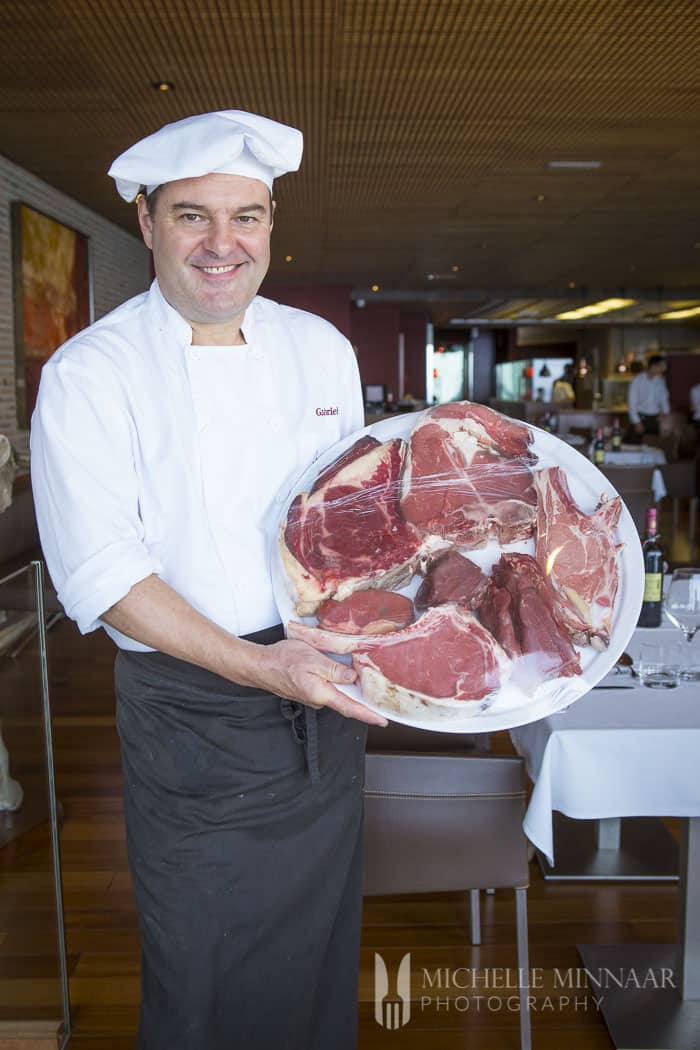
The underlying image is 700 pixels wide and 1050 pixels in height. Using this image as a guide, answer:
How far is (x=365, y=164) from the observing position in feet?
23.0

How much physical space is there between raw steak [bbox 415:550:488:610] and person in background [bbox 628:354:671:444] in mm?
10429

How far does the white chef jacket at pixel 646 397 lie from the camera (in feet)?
36.8

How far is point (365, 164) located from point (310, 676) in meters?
6.53

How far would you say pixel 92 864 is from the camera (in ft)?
9.31

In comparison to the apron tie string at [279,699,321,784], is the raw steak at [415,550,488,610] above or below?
above

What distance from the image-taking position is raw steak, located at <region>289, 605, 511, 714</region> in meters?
1.16

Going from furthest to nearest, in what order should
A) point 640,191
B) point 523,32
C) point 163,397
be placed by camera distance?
point 640,191 → point 523,32 → point 163,397

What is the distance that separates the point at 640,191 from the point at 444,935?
7.18 meters

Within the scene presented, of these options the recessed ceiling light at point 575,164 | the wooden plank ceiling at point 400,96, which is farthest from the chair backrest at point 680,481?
the recessed ceiling light at point 575,164

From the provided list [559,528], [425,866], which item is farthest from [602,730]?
[559,528]

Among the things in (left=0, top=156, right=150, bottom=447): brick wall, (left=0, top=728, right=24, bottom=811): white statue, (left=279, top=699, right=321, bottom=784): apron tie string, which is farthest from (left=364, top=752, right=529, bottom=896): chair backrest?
(left=0, top=156, right=150, bottom=447): brick wall

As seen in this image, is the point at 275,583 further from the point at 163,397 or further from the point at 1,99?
the point at 1,99

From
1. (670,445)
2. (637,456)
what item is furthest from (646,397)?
(637,456)

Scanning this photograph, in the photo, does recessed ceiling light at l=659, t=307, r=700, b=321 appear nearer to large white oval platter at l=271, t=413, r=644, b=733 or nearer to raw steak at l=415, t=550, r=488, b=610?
large white oval platter at l=271, t=413, r=644, b=733
